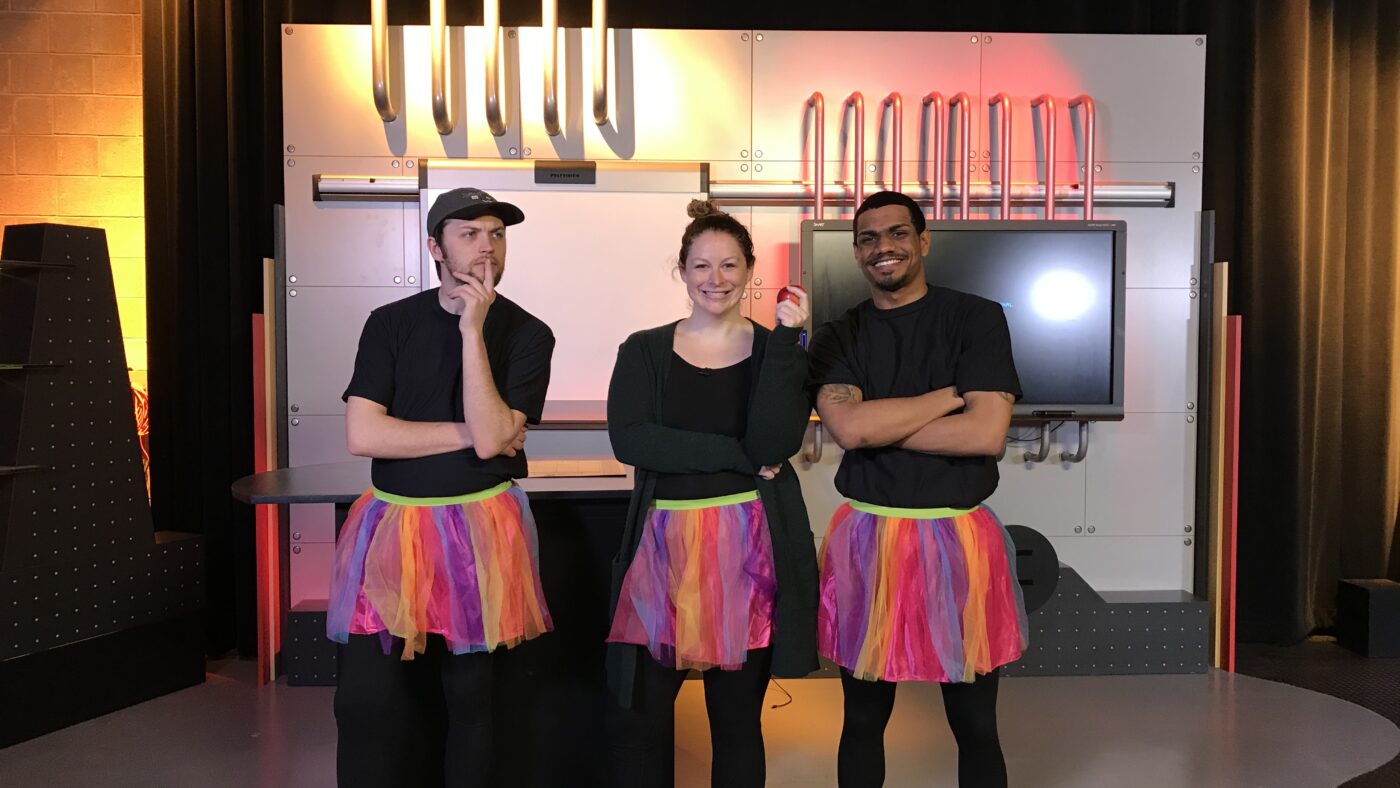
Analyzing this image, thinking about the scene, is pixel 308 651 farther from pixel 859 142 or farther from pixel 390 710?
pixel 859 142

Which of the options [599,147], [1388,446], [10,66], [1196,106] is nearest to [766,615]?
[599,147]

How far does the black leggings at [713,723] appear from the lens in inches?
81.3

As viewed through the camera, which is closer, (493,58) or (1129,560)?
(493,58)

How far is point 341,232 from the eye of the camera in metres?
3.76

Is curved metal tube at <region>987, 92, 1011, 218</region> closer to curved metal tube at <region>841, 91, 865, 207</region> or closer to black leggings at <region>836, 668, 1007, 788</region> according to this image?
curved metal tube at <region>841, 91, 865, 207</region>

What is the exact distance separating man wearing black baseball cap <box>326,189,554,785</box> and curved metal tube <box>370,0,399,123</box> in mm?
1757

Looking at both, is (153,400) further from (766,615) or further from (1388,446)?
(1388,446)

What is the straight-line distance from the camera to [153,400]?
13.1 feet

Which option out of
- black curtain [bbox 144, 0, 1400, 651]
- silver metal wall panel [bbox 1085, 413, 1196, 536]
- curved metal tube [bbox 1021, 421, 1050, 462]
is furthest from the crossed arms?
black curtain [bbox 144, 0, 1400, 651]

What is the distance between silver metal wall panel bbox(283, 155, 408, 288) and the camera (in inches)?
147

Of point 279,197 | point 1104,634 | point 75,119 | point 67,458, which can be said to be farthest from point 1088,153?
point 75,119

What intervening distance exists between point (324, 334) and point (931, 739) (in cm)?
243

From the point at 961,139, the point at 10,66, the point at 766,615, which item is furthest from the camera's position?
the point at 10,66

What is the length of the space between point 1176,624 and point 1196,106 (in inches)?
74.4
